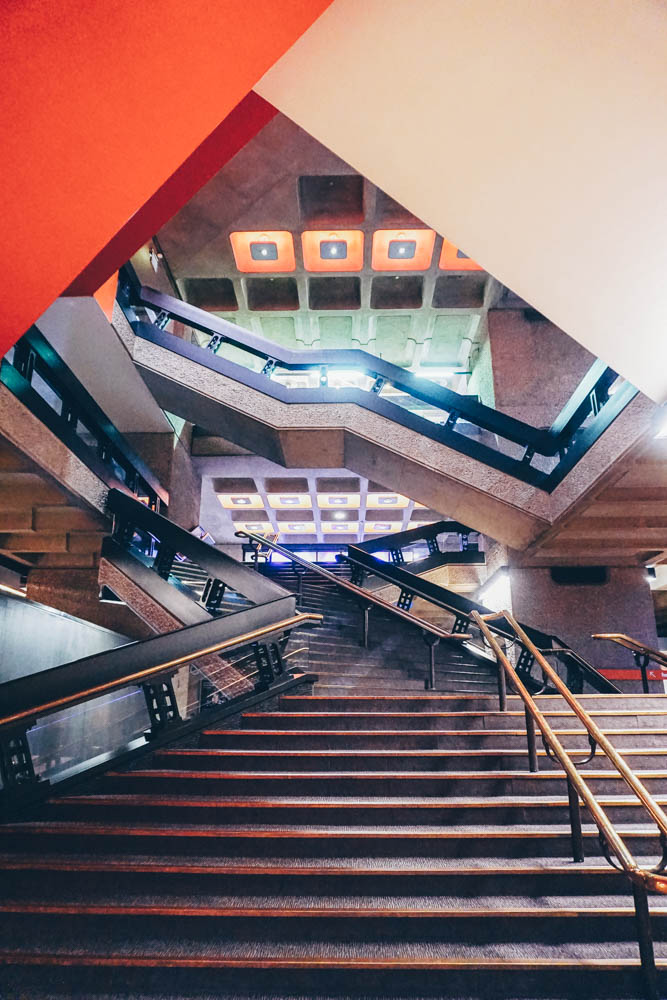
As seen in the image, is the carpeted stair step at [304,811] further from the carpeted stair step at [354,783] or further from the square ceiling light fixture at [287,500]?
the square ceiling light fixture at [287,500]

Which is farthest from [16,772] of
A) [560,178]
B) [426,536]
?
[426,536]

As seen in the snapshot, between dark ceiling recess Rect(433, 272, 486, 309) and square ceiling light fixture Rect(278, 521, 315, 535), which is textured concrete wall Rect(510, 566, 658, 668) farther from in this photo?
square ceiling light fixture Rect(278, 521, 315, 535)

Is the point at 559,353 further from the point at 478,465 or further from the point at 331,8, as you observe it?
the point at 331,8

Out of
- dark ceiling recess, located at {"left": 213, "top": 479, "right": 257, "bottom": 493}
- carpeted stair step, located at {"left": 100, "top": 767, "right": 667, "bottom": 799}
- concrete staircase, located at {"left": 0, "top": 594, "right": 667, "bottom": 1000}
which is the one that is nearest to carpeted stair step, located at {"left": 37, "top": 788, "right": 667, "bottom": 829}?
concrete staircase, located at {"left": 0, "top": 594, "right": 667, "bottom": 1000}

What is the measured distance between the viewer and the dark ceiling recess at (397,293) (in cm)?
1108

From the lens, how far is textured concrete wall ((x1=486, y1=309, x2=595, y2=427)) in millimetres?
10047

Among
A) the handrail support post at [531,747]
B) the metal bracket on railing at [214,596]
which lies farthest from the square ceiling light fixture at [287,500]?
the handrail support post at [531,747]

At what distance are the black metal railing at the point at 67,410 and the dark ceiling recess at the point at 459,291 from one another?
22.4 feet

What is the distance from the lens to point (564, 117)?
7.56ft

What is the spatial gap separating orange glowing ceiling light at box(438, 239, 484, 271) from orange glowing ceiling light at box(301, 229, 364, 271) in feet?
4.89

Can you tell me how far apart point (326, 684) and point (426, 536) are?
6208 millimetres

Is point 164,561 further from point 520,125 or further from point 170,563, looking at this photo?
point 520,125

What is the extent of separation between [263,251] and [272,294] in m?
1.24

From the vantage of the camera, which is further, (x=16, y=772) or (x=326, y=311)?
(x=326, y=311)
